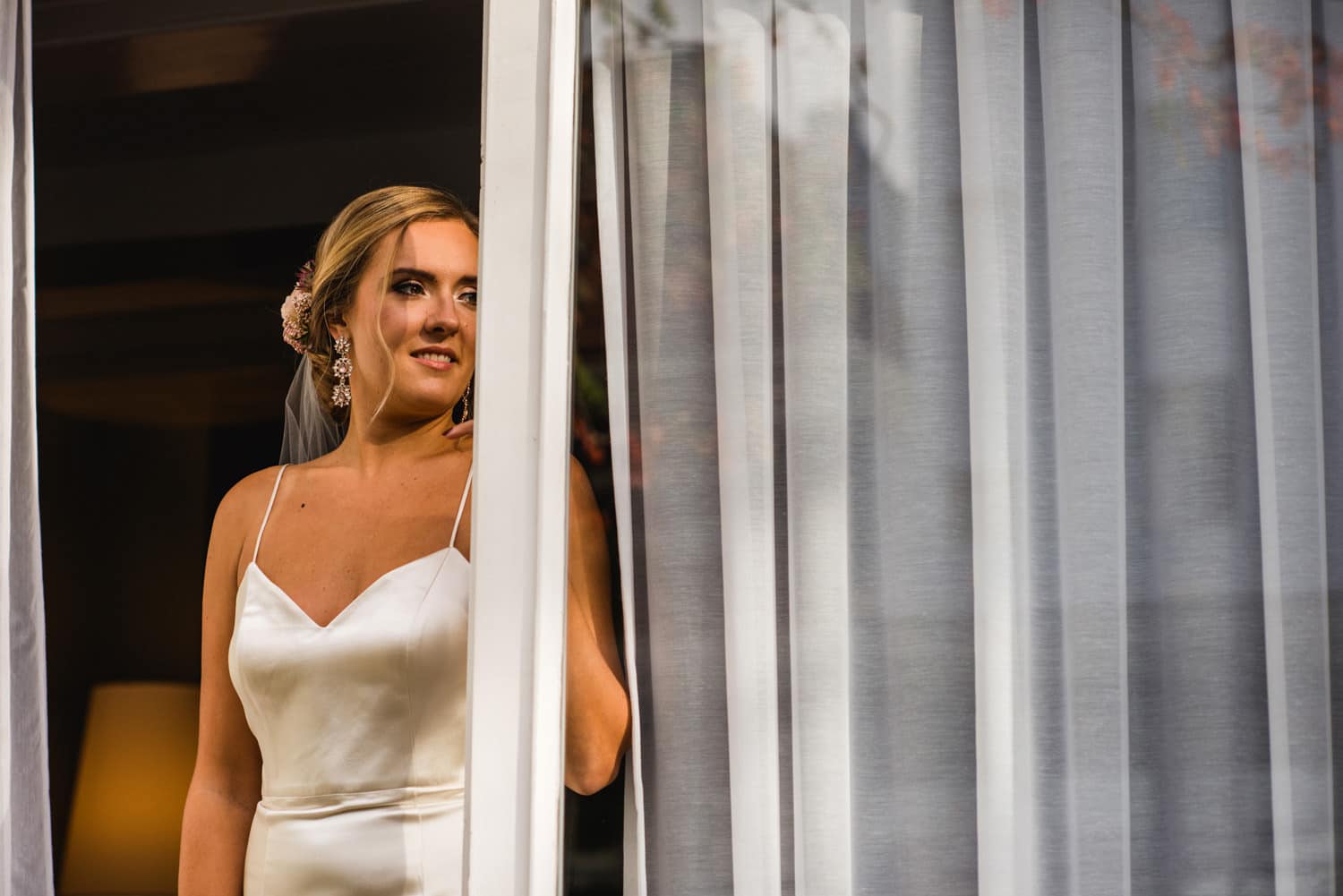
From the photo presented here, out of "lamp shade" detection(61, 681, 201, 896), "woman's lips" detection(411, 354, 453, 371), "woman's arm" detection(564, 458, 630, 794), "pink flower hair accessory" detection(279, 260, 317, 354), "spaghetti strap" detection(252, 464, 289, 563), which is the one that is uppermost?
"pink flower hair accessory" detection(279, 260, 317, 354)

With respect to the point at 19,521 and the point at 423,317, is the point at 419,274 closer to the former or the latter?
the point at 423,317

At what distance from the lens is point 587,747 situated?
3.97 feet

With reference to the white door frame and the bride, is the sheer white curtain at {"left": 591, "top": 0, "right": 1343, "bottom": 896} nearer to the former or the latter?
the white door frame

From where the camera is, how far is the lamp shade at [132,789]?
2059mm

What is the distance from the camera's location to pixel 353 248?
5.87 feet

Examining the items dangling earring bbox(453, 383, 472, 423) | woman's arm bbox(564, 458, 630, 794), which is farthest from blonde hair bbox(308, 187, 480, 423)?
woman's arm bbox(564, 458, 630, 794)

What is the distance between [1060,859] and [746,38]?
827mm

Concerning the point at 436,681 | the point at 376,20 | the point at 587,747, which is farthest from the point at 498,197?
the point at 376,20

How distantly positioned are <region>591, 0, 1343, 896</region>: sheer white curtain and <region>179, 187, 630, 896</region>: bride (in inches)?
20.4

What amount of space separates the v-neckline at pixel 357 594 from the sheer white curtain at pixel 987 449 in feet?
1.78

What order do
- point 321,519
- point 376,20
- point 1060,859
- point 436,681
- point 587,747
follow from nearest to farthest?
point 1060,859 → point 587,747 → point 436,681 → point 321,519 → point 376,20

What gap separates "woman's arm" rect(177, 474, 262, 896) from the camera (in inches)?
68.9

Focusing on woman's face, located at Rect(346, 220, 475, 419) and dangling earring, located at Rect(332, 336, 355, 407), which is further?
dangling earring, located at Rect(332, 336, 355, 407)

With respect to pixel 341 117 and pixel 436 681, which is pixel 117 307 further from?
pixel 436 681
